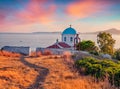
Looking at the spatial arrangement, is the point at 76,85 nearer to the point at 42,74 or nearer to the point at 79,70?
the point at 42,74

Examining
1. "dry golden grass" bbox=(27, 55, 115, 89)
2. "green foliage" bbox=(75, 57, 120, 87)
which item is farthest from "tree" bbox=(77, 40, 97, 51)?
"dry golden grass" bbox=(27, 55, 115, 89)

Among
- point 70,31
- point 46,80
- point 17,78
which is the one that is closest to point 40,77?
point 46,80

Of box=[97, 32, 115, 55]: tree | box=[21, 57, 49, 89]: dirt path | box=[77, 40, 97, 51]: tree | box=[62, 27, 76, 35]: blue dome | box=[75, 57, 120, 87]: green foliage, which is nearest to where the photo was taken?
box=[21, 57, 49, 89]: dirt path

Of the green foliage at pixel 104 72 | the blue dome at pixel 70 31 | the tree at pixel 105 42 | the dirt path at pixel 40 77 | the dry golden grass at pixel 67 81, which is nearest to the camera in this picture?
the dry golden grass at pixel 67 81

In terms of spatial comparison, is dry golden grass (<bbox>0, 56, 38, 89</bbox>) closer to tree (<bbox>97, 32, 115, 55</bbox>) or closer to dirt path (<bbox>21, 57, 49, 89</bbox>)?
dirt path (<bbox>21, 57, 49, 89</bbox>)

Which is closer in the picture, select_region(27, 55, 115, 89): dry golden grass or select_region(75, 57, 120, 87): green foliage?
select_region(27, 55, 115, 89): dry golden grass

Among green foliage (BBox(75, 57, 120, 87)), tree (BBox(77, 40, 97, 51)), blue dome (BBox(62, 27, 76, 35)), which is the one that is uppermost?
blue dome (BBox(62, 27, 76, 35))

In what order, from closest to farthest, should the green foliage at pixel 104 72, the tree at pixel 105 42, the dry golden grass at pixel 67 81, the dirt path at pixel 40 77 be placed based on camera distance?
the dry golden grass at pixel 67 81, the dirt path at pixel 40 77, the green foliage at pixel 104 72, the tree at pixel 105 42

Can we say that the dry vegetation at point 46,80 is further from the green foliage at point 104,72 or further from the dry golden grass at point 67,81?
the green foliage at point 104,72

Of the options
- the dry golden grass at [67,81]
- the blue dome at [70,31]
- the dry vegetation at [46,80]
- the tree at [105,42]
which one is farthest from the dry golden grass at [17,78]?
the tree at [105,42]

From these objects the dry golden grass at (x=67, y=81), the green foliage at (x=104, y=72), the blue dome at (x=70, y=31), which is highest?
the blue dome at (x=70, y=31)

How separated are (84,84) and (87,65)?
4667 millimetres

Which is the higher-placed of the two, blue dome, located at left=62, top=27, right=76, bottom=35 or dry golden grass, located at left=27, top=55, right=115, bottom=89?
blue dome, located at left=62, top=27, right=76, bottom=35

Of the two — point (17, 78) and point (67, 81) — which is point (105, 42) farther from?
point (17, 78)
